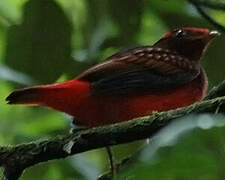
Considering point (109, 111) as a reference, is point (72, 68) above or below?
above

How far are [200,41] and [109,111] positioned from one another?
910 mm

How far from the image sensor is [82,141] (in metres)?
1.76

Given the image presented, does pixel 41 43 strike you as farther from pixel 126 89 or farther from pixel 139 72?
pixel 139 72

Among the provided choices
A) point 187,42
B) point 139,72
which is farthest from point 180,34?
point 139,72

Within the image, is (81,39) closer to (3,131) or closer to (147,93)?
(147,93)

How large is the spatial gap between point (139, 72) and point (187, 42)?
61 cm

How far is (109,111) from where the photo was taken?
248cm

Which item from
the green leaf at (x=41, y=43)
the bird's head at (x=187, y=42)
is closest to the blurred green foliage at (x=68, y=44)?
the green leaf at (x=41, y=43)

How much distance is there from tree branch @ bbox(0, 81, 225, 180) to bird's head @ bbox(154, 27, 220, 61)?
1.45 meters

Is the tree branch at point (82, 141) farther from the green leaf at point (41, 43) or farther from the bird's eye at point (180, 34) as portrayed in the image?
the bird's eye at point (180, 34)

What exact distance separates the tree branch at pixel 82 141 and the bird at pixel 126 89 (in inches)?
16.0

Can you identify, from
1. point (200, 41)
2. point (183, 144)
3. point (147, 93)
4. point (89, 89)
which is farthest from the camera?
point (200, 41)

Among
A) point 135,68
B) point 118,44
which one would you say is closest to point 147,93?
point 135,68

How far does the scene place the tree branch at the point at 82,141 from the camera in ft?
5.07
